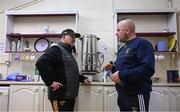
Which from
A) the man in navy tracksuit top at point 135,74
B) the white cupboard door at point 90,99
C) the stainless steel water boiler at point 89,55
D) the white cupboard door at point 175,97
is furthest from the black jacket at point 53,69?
the white cupboard door at point 175,97

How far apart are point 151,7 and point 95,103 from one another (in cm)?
195

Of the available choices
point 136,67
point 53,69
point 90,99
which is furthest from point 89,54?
point 136,67

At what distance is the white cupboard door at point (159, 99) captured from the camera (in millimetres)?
3006

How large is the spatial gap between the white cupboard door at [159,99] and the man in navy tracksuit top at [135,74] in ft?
3.92

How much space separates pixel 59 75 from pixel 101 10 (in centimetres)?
187

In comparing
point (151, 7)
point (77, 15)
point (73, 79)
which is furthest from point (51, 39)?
point (151, 7)

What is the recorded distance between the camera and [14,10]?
3.87 m

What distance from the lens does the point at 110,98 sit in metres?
3.04

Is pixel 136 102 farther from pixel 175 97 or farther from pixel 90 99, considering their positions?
pixel 175 97

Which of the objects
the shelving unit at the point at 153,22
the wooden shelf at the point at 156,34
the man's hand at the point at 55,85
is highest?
the shelving unit at the point at 153,22

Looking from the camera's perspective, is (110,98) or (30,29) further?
(30,29)

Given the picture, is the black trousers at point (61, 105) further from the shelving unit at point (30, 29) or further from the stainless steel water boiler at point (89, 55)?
the shelving unit at point (30, 29)

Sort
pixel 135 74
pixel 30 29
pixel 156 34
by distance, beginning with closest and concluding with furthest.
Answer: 1. pixel 135 74
2. pixel 156 34
3. pixel 30 29

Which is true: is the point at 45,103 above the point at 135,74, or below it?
below
